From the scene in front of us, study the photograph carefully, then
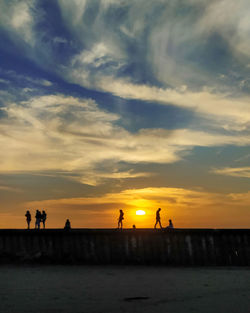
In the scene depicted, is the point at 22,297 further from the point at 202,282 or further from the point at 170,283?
the point at 202,282

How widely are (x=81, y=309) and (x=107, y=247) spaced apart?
15.0 meters

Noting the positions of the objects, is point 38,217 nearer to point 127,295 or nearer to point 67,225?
point 67,225

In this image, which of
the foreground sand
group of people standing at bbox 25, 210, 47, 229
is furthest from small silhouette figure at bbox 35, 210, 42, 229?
the foreground sand

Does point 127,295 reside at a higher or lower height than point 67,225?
lower

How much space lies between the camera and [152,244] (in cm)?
2409

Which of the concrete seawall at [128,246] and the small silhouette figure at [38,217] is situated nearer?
the concrete seawall at [128,246]

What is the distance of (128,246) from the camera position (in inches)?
953

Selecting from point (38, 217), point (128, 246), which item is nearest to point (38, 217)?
point (38, 217)

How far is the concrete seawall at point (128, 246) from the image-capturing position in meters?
23.7

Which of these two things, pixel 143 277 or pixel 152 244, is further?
pixel 152 244

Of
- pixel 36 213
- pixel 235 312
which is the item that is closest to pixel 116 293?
pixel 235 312

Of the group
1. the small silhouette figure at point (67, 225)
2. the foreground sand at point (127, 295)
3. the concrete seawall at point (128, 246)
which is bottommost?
the foreground sand at point (127, 295)

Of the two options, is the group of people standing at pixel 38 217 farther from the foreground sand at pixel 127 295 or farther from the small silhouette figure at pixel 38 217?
the foreground sand at pixel 127 295

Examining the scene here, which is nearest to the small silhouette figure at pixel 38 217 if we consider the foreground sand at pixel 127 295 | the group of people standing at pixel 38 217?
the group of people standing at pixel 38 217
